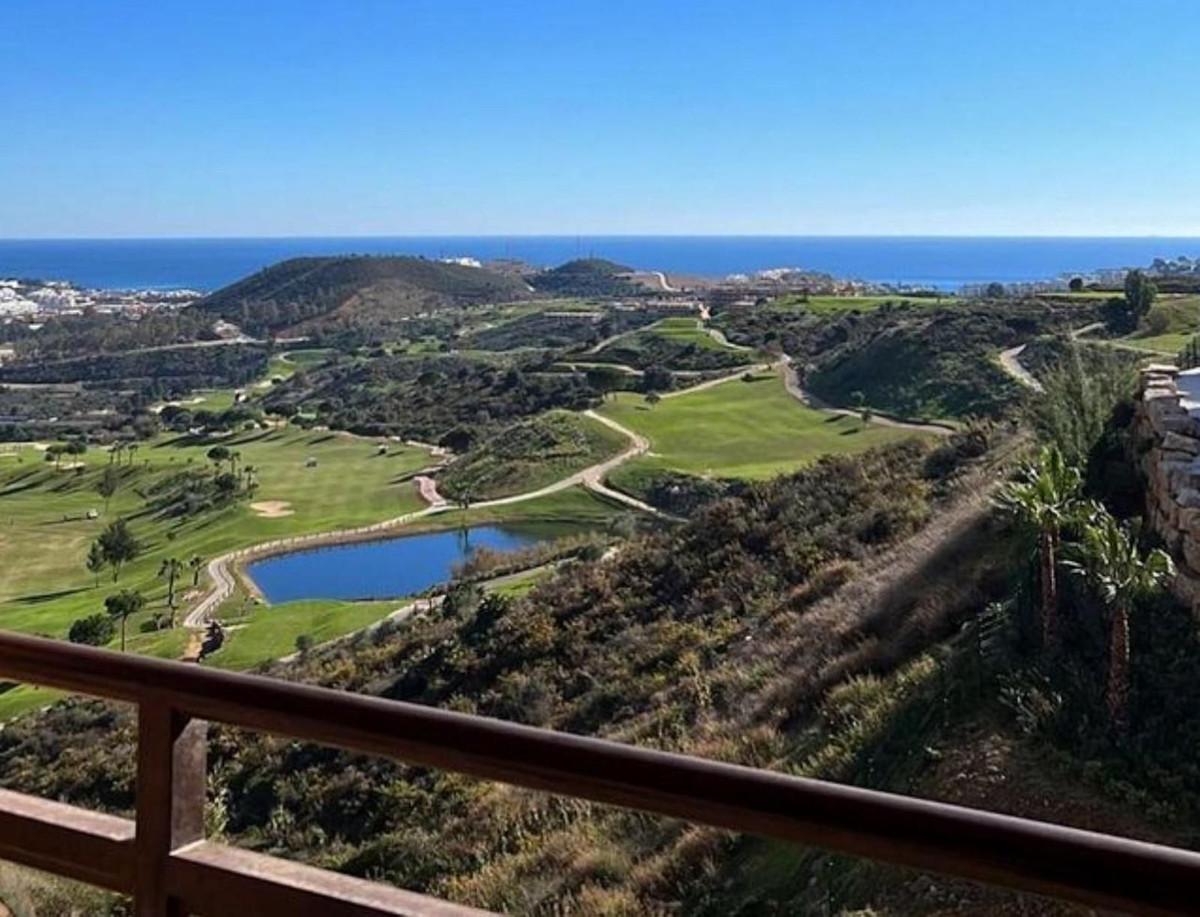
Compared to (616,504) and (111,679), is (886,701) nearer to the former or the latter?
(111,679)

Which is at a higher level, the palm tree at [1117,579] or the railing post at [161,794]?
the railing post at [161,794]

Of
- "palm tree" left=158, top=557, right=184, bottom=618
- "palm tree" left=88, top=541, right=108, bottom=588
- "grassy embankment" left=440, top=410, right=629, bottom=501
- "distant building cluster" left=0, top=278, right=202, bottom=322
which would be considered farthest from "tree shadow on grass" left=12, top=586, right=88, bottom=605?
"distant building cluster" left=0, top=278, right=202, bottom=322

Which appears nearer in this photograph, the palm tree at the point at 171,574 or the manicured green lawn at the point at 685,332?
the palm tree at the point at 171,574

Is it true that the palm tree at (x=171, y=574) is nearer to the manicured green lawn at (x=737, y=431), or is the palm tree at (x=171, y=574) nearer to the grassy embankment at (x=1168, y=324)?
the manicured green lawn at (x=737, y=431)

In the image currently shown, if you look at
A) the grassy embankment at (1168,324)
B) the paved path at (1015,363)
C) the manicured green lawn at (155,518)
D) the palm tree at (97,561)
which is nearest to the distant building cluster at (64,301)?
the manicured green lawn at (155,518)

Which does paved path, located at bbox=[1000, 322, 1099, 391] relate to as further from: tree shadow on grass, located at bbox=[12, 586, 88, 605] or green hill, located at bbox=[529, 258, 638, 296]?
green hill, located at bbox=[529, 258, 638, 296]

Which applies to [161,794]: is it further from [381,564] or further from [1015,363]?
[381,564]
